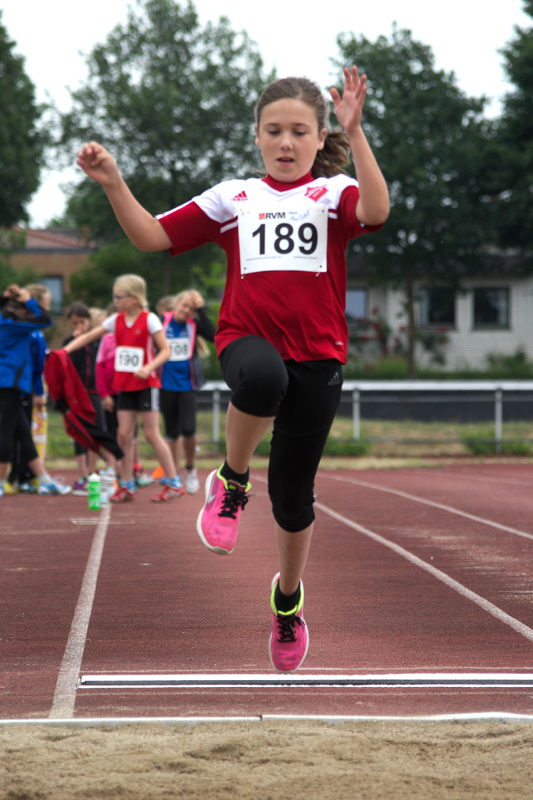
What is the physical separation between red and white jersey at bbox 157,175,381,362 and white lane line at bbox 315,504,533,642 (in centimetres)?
199

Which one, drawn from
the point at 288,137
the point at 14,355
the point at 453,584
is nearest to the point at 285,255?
the point at 288,137

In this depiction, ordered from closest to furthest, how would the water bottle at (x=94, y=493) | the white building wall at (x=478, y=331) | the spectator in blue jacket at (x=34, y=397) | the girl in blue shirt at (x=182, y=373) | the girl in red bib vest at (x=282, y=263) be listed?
the girl in red bib vest at (x=282, y=263) < the water bottle at (x=94, y=493) < the girl in blue shirt at (x=182, y=373) < the spectator in blue jacket at (x=34, y=397) < the white building wall at (x=478, y=331)

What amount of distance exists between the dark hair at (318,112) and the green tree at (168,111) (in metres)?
40.0

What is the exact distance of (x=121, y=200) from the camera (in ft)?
12.9

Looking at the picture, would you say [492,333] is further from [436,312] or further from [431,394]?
[431,394]

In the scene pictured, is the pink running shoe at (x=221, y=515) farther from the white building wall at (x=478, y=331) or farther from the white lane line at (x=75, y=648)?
the white building wall at (x=478, y=331)

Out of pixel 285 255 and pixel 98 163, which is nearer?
pixel 98 163

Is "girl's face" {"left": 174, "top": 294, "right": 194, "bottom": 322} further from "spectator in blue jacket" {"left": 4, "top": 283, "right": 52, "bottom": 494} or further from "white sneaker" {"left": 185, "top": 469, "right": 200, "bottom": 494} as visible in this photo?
"white sneaker" {"left": 185, "top": 469, "right": 200, "bottom": 494}

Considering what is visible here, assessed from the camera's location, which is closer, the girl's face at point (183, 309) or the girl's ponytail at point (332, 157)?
the girl's ponytail at point (332, 157)

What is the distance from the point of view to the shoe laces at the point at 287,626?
4.29m

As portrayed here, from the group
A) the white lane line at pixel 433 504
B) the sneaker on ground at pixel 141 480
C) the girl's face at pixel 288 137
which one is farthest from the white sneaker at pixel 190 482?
the girl's face at pixel 288 137

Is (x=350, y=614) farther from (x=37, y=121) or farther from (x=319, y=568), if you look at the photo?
(x=37, y=121)

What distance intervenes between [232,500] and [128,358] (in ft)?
22.8

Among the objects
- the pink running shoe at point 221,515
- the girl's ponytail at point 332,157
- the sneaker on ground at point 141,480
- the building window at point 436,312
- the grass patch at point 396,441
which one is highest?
the building window at point 436,312
